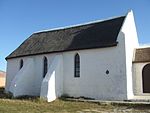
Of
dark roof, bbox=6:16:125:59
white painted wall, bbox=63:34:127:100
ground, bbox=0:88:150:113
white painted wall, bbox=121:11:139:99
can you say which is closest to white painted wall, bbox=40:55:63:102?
white painted wall, bbox=63:34:127:100

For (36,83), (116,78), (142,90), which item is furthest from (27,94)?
(142,90)

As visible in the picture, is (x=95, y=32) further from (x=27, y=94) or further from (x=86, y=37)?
(x=27, y=94)

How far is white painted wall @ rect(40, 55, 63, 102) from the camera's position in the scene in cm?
2298

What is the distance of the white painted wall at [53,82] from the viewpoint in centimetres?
2298

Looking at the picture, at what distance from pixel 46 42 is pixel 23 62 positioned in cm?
394

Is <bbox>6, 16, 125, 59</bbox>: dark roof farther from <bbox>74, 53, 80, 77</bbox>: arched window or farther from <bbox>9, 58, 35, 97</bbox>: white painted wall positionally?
<bbox>9, 58, 35, 97</bbox>: white painted wall

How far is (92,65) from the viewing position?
2361cm

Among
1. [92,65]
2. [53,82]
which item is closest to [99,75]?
[92,65]

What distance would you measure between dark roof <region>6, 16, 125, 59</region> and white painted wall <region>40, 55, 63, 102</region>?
1722mm

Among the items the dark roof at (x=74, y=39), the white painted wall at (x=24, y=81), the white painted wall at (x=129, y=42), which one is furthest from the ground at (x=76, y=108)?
the dark roof at (x=74, y=39)

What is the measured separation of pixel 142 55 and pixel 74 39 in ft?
25.1

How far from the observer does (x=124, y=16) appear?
80.5 feet

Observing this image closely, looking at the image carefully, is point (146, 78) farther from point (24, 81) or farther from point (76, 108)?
point (24, 81)

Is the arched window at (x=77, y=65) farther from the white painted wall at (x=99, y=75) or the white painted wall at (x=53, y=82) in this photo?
the white painted wall at (x=53, y=82)
